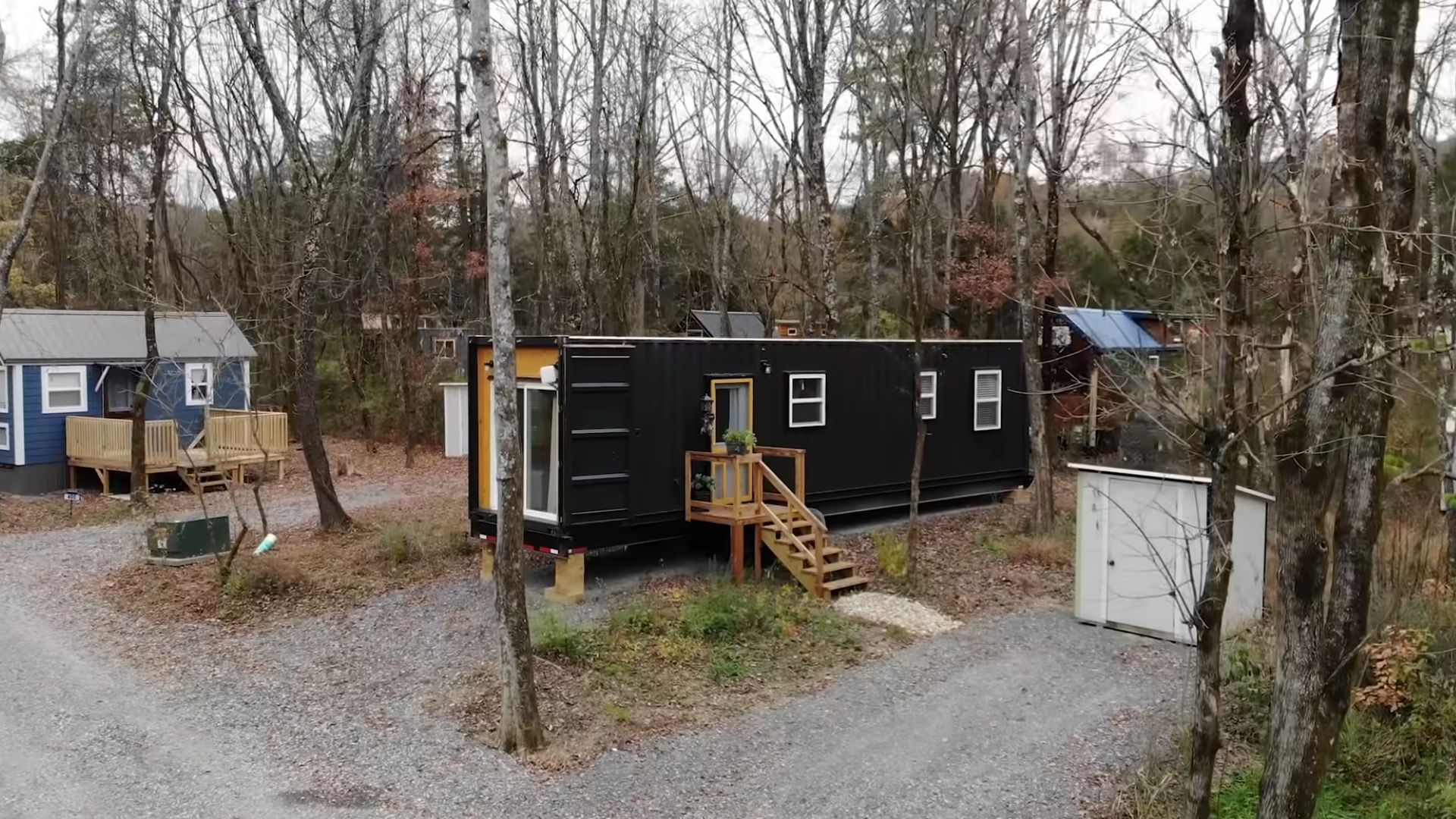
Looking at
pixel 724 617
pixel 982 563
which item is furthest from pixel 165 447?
pixel 982 563

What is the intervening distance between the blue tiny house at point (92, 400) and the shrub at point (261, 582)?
7.31m

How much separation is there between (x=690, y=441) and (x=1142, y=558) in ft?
17.2

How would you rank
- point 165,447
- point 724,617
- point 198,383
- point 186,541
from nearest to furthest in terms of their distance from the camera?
point 724,617 < point 186,541 < point 165,447 < point 198,383

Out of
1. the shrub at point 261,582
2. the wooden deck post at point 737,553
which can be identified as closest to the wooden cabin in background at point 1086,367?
the wooden deck post at point 737,553

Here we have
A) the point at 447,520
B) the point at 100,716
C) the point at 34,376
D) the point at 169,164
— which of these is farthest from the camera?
the point at 169,164

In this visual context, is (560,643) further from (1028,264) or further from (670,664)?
(1028,264)

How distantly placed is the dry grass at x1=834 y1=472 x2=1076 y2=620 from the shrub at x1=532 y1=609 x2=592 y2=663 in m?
4.16

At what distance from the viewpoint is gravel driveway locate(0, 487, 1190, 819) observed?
6582 millimetres

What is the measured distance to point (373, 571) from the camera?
40.4 ft

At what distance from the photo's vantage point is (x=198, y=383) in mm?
21078

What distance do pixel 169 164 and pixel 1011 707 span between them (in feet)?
86.8

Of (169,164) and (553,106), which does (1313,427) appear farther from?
(169,164)

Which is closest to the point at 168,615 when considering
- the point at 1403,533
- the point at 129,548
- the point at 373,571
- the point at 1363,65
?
the point at 373,571

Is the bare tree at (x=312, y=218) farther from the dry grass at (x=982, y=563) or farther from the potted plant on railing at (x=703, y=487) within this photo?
the dry grass at (x=982, y=563)
